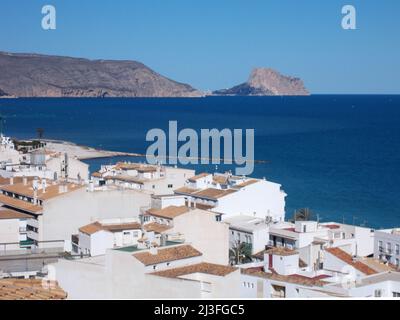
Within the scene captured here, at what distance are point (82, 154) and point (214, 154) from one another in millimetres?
7021

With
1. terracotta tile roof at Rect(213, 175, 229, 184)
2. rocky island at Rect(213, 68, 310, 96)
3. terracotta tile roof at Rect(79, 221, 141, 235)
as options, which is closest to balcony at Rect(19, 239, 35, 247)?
terracotta tile roof at Rect(79, 221, 141, 235)

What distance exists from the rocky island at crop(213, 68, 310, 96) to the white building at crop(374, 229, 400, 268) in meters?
140

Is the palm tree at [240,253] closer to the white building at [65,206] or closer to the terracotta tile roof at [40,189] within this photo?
the white building at [65,206]

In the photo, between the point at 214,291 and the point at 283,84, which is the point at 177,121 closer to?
the point at 214,291

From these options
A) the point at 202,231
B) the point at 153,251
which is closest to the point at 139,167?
the point at 202,231

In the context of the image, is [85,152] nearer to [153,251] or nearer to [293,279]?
[293,279]

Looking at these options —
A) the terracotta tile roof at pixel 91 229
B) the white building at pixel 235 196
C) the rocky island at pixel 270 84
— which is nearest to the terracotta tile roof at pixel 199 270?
the terracotta tile roof at pixel 91 229

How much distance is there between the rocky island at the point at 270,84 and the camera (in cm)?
15500

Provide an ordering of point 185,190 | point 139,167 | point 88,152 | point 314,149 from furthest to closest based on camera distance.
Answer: point 314,149 → point 88,152 → point 139,167 → point 185,190

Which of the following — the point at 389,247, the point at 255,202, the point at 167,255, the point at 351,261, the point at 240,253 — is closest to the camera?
the point at 167,255

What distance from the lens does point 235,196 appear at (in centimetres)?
1530

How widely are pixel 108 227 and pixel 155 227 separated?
74cm

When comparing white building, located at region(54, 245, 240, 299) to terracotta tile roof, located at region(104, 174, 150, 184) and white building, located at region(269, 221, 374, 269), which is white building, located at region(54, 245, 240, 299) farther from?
terracotta tile roof, located at region(104, 174, 150, 184)
